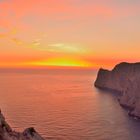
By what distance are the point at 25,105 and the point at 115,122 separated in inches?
1780

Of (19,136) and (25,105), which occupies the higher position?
(19,136)

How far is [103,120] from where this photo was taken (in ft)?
331

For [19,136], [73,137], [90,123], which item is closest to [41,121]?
[90,123]

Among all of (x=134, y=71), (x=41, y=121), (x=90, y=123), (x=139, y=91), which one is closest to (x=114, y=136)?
(x=90, y=123)

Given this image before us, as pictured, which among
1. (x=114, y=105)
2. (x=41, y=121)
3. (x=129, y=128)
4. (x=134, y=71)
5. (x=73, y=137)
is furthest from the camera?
(x=134, y=71)

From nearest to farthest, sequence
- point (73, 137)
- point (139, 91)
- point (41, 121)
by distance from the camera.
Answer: point (73, 137) → point (41, 121) → point (139, 91)

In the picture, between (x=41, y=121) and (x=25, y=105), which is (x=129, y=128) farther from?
(x=25, y=105)

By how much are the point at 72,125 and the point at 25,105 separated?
42.4 m

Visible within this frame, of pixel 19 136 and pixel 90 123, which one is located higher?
pixel 19 136

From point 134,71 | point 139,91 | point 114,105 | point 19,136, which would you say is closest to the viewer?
point 19,136

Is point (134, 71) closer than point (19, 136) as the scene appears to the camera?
No

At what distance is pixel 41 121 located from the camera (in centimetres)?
9581

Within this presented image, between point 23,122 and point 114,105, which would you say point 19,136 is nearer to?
point 23,122

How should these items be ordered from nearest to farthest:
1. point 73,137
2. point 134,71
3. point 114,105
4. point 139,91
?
point 73,137
point 139,91
point 114,105
point 134,71
